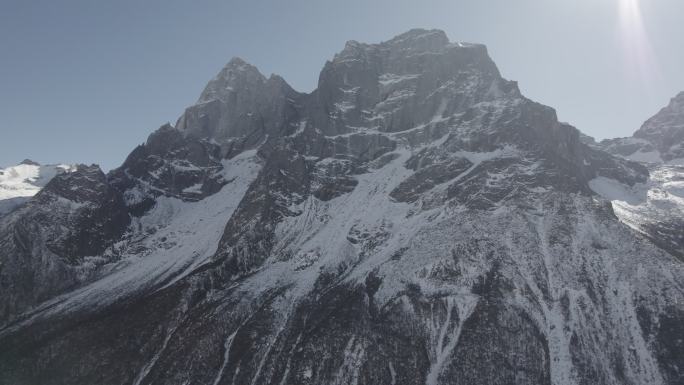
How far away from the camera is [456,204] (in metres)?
119

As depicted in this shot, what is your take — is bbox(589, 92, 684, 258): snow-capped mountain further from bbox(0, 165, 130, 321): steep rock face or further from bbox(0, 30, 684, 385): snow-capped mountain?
bbox(0, 165, 130, 321): steep rock face

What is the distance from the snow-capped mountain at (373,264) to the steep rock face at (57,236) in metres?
0.46

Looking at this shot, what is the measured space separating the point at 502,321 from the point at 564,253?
22250 mm

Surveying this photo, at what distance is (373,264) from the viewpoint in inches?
4235

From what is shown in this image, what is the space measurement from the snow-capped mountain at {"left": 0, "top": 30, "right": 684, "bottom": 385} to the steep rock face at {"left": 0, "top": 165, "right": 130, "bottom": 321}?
0.46 meters

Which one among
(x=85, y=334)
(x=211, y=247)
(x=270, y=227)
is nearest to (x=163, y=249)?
(x=211, y=247)

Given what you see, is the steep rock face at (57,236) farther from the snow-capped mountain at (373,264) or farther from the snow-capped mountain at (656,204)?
the snow-capped mountain at (656,204)

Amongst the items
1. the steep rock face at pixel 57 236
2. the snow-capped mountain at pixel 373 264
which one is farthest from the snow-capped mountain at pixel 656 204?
the steep rock face at pixel 57 236

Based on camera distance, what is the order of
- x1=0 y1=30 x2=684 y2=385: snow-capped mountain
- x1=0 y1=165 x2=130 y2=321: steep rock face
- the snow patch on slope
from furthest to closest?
x1=0 y1=165 x2=130 y2=321: steep rock face → the snow patch on slope → x1=0 y1=30 x2=684 y2=385: snow-capped mountain

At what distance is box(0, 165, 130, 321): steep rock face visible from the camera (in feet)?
418

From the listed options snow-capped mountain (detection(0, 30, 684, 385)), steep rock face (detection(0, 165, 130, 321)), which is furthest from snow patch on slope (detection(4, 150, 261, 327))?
steep rock face (detection(0, 165, 130, 321))

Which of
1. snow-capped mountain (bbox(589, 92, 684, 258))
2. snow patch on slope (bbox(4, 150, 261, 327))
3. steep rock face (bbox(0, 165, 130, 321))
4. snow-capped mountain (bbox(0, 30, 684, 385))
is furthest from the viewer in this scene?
steep rock face (bbox(0, 165, 130, 321))

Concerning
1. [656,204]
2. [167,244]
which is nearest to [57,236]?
[167,244]

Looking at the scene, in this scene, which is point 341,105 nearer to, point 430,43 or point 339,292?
point 430,43
